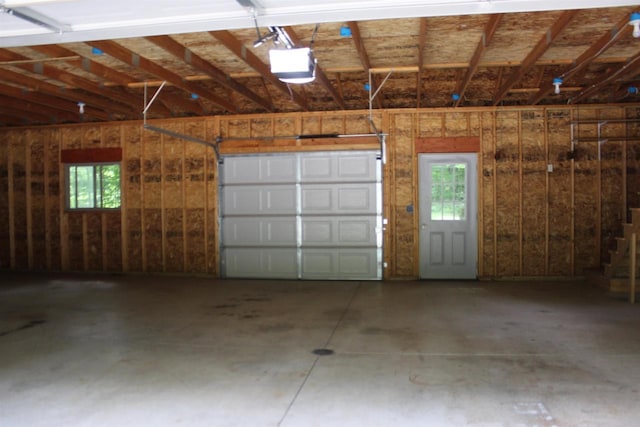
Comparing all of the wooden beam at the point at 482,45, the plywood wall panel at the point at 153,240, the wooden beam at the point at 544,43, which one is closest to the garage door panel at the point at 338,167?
the wooden beam at the point at 482,45

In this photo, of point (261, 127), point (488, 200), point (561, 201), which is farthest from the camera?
point (261, 127)

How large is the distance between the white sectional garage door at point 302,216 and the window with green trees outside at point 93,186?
7.41ft

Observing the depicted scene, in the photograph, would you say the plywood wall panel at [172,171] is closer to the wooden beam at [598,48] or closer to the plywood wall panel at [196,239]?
the plywood wall panel at [196,239]

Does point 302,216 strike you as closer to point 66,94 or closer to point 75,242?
point 66,94

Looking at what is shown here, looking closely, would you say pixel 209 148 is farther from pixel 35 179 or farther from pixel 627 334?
pixel 627 334

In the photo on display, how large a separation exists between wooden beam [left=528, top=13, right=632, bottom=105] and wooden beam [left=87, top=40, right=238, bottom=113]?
5122 millimetres

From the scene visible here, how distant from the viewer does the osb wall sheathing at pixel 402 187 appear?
812 cm

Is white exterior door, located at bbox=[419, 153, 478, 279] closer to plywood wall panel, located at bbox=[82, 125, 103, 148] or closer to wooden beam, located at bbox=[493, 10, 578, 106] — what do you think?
wooden beam, located at bbox=[493, 10, 578, 106]

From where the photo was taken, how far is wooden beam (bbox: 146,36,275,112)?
5.15 meters

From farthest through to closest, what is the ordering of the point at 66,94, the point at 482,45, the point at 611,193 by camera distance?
the point at 611,193
the point at 66,94
the point at 482,45

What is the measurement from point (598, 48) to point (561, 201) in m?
3.27

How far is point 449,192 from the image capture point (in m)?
8.42

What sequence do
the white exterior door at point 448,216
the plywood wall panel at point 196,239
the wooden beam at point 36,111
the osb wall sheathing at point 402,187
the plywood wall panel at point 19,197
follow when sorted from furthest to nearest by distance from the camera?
1. the plywood wall panel at point 19,197
2. the plywood wall panel at point 196,239
3. the white exterior door at point 448,216
4. the osb wall sheathing at point 402,187
5. the wooden beam at point 36,111

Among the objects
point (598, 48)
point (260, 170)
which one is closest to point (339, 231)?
point (260, 170)
